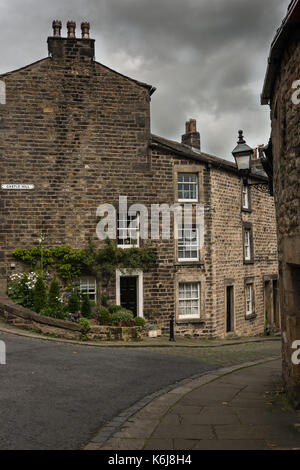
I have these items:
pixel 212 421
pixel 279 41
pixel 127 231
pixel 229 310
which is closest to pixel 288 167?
pixel 279 41

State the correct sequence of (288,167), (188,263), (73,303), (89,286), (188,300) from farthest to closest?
(188,300) < (188,263) < (89,286) < (73,303) < (288,167)

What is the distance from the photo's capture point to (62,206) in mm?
18531

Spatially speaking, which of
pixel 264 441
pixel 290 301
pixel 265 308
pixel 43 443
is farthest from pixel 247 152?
pixel 265 308

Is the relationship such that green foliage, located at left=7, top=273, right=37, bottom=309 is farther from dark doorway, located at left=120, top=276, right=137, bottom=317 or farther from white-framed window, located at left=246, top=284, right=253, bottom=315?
white-framed window, located at left=246, top=284, right=253, bottom=315

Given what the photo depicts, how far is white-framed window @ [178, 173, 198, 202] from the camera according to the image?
20094 mm

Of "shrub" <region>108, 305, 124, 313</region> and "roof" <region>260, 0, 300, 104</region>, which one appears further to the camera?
Result: "shrub" <region>108, 305, 124, 313</region>

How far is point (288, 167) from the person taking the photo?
725 cm

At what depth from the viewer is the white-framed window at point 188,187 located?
20094mm

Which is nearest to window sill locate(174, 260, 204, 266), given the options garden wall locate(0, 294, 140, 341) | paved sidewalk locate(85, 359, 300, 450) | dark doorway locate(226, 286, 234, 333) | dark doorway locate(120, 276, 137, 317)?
dark doorway locate(120, 276, 137, 317)

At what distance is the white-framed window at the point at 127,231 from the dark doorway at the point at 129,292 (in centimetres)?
132

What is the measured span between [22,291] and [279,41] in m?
12.8

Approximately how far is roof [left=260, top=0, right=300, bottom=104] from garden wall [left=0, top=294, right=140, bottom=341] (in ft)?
30.0

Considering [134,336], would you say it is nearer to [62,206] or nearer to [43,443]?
[62,206]

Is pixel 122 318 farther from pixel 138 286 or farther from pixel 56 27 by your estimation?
pixel 56 27
